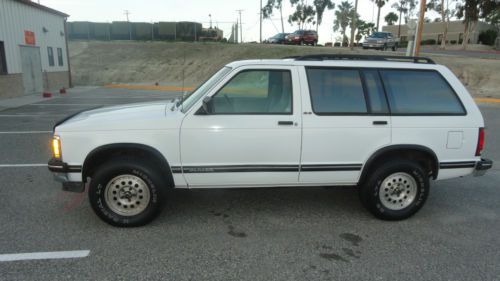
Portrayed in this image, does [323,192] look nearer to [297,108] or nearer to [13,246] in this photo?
[297,108]

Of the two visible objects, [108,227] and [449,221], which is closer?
[108,227]

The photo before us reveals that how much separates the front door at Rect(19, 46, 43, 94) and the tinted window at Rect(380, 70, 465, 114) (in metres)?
18.9

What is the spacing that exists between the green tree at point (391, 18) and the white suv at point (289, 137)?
93912 millimetres

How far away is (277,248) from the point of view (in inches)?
145

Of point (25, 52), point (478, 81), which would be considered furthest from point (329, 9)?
point (25, 52)

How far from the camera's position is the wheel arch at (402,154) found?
13.7 feet

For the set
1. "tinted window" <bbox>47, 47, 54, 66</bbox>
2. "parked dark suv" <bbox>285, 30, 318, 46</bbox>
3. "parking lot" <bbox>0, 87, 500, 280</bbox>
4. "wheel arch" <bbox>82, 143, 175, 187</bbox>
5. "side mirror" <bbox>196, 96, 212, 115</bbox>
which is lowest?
"parking lot" <bbox>0, 87, 500, 280</bbox>

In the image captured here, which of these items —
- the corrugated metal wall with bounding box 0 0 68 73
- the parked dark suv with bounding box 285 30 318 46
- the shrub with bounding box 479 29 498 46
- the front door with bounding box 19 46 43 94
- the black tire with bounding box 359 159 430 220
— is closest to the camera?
the black tire with bounding box 359 159 430 220

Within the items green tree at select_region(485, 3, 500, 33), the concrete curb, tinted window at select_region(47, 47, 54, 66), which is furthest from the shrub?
the concrete curb

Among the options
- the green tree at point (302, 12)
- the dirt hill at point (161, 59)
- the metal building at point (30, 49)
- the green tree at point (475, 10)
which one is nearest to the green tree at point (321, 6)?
the green tree at point (302, 12)

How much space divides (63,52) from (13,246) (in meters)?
22.9

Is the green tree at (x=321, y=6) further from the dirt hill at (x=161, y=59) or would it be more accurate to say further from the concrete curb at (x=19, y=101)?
the concrete curb at (x=19, y=101)

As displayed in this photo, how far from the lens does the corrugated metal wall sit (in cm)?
1626

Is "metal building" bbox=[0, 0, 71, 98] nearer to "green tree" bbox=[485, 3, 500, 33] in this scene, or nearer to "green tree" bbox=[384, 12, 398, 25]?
"green tree" bbox=[485, 3, 500, 33]
